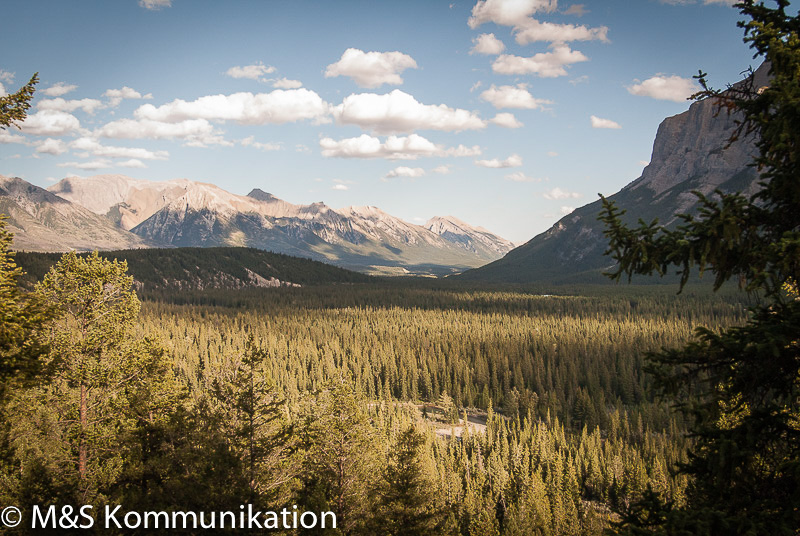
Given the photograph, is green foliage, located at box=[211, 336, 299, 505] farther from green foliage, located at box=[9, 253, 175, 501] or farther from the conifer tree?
the conifer tree

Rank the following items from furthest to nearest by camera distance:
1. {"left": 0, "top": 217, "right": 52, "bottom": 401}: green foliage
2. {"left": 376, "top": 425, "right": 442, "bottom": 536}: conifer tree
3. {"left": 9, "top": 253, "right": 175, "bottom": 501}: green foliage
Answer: {"left": 376, "top": 425, "right": 442, "bottom": 536}: conifer tree → {"left": 9, "top": 253, "right": 175, "bottom": 501}: green foliage → {"left": 0, "top": 217, "right": 52, "bottom": 401}: green foliage

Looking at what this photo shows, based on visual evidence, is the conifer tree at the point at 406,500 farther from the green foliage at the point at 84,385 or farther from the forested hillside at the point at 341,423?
the green foliage at the point at 84,385

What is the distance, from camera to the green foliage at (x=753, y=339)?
8312 millimetres

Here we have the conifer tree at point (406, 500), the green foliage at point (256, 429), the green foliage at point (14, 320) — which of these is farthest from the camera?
the conifer tree at point (406, 500)

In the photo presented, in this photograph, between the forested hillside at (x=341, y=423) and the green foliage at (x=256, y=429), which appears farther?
the green foliage at (x=256, y=429)

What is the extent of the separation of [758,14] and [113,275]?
2433 centimetres

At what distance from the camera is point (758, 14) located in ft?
32.4

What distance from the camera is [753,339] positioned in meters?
8.73

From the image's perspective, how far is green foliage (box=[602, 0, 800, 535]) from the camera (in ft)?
27.3

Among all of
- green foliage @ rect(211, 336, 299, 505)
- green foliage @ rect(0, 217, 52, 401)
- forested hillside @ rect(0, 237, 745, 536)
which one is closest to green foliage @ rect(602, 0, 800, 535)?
forested hillside @ rect(0, 237, 745, 536)

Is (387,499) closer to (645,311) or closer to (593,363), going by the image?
(593,363)

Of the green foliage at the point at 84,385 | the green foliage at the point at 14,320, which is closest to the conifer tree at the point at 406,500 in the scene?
the green foliage at the point at 84,385

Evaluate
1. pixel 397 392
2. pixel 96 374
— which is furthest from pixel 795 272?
pixel 397 392

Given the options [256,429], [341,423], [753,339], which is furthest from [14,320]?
[341,423]
